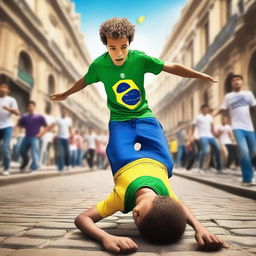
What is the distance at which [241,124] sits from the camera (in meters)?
5.73

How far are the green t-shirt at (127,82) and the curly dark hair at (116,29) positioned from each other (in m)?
0.19

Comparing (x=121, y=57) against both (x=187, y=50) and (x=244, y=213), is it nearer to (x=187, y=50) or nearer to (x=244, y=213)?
(x=244, y=213)

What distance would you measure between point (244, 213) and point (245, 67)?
43.8 feet

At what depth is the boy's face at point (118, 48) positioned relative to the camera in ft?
8.38

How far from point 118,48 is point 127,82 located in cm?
30

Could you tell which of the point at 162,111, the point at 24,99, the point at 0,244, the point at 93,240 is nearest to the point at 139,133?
the point at 93,240

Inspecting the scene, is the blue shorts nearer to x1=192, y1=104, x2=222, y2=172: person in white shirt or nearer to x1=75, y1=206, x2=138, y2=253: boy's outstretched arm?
x1=75, y1=206, x2=138, y2=253: boy's outstretched arm

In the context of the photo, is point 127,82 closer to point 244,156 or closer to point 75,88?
point 75,88

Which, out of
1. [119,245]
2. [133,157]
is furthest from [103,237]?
[133,157]

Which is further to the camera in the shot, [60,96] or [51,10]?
[51,10]

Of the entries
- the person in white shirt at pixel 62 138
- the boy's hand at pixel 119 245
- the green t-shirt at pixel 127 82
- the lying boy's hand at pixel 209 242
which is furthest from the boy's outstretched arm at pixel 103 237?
the person in white shirt at pixel 62 138

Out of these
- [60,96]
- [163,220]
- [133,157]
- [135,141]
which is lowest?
[163,220]

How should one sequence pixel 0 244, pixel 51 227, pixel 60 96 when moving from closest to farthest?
1. pixel 0 244
2. pixel 51 227
3. pixel 60 96

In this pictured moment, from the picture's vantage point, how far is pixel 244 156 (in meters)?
5.52
